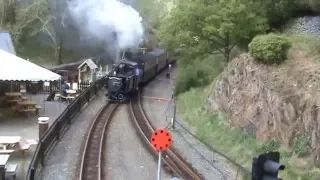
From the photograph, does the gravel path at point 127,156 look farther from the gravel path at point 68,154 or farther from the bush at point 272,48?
the bush at point 272,48

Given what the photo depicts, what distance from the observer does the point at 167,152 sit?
18.4 meters

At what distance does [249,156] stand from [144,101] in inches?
622

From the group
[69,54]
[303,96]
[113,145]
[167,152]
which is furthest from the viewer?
[69,54]

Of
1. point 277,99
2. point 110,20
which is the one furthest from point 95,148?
point 110,20

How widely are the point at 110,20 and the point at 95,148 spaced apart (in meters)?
20.6

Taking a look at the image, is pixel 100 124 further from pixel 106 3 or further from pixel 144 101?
pixel 106 3

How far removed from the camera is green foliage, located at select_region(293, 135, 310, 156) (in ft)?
49.7

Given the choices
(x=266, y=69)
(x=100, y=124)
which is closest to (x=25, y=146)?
(x=100, y=124)

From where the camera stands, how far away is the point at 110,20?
38406 millimetres

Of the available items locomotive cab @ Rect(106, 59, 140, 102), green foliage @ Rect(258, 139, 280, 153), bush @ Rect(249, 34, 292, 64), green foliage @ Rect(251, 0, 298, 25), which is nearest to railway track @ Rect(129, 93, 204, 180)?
green foliage @ Rect(258, 139, 280, 153)

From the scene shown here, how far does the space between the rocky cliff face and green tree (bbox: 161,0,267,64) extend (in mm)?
3346

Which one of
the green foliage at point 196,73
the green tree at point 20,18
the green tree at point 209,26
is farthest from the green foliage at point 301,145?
the green tree at point 20,18

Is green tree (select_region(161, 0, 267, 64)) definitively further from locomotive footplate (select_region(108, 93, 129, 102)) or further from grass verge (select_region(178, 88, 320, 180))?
locomotive footplate (select_region(108, 93, 129, 102))

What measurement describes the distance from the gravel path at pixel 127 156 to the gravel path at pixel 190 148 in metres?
1.45
